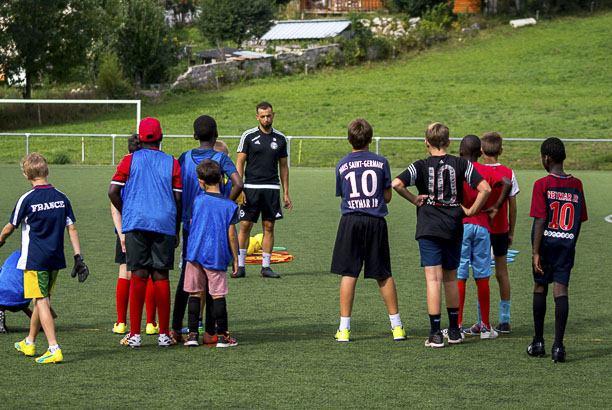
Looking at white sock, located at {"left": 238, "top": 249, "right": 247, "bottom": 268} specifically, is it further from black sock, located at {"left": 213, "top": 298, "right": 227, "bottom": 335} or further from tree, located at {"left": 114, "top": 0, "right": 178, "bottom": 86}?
tree, located at {"left": 114, "top": 0, "right": 178, "bottom": 86}

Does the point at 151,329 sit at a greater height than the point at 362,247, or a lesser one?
lesser

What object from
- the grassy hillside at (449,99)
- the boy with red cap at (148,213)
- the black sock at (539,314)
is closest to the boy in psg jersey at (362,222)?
the black sock at (539,314)

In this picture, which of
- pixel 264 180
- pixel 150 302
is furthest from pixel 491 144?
pixel 264 180

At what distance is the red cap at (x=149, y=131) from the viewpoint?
20.3 ft

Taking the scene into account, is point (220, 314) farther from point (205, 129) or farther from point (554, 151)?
point (554, 151)

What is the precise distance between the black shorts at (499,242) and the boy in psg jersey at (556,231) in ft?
2.73

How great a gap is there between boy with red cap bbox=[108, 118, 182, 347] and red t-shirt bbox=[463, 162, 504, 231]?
2208 millimetres

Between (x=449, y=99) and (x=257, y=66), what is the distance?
12725 mm

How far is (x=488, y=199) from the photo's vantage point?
6.68 m

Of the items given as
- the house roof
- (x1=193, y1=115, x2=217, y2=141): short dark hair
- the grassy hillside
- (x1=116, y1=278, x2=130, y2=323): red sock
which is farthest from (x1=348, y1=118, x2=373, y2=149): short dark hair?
the house roof

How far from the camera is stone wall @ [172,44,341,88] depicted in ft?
156

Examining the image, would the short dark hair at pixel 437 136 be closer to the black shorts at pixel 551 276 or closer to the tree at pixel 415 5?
the black shorts at pixel 551 276

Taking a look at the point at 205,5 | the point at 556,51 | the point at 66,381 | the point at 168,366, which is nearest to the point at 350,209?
the point at 168,366

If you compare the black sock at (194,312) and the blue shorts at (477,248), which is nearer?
the black sock at (194,312)
